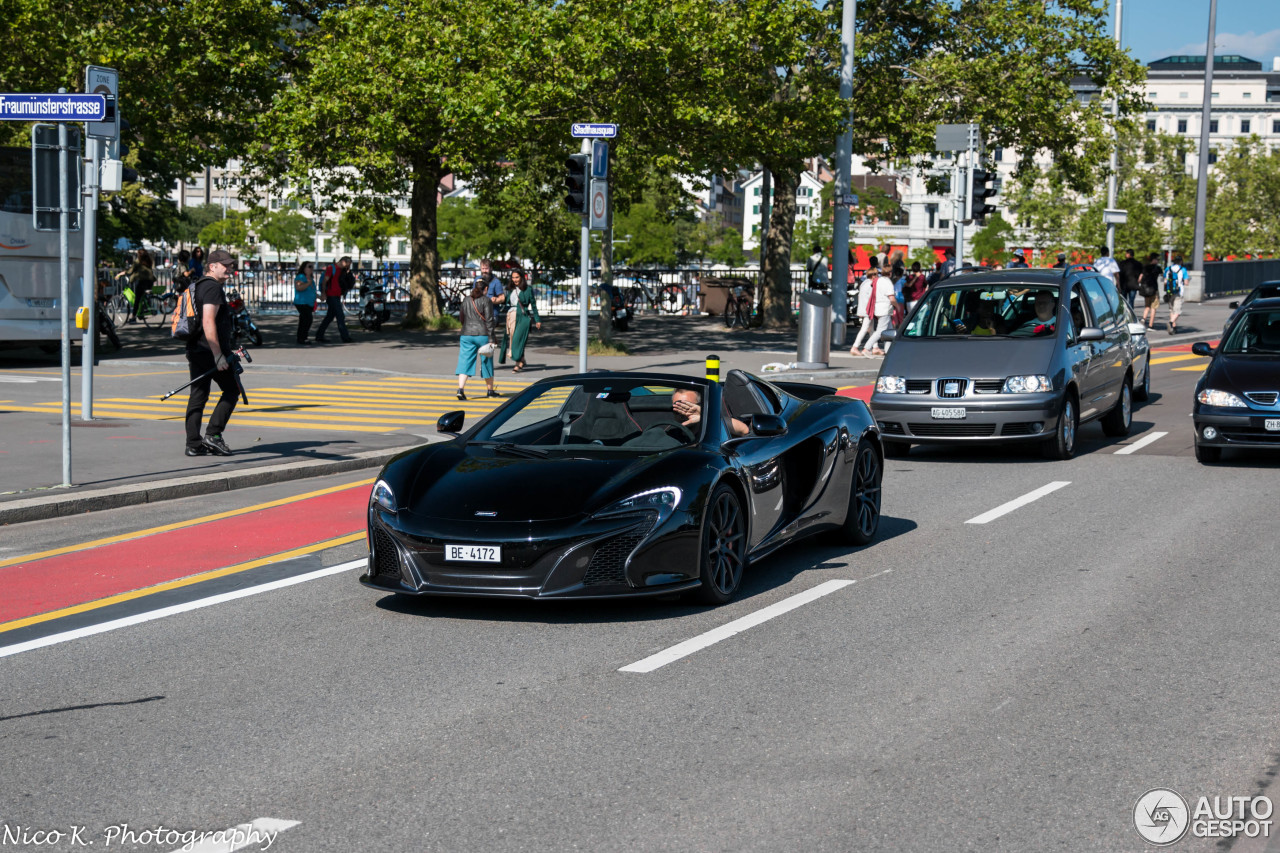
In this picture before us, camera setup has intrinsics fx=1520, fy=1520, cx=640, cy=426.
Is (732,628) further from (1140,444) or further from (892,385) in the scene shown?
(1140,444)

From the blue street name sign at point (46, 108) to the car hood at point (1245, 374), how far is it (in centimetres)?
1009

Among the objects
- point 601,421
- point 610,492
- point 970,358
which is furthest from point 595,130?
point 610,492

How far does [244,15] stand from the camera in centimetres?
3020

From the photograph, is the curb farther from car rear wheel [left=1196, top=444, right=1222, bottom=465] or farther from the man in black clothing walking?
car rear wheel [left=1196, top=444, right=1222, bottom=465]

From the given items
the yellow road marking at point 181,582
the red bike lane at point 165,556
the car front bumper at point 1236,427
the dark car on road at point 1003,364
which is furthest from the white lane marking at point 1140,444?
the yellow road marking at point 181,582

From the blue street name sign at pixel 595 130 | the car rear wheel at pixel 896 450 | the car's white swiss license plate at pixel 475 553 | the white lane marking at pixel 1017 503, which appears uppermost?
the blue street name sign at pixel 595 130

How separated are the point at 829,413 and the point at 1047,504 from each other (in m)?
3.12

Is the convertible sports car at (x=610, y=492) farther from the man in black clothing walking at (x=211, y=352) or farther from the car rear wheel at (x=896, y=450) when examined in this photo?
the car rear wheel at (x=896, y=450)

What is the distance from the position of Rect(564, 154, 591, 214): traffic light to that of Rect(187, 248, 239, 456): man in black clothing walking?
6162 millimetres

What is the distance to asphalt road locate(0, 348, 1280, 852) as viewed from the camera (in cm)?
464

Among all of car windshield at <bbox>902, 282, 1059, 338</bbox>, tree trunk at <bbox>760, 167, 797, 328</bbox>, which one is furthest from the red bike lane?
tree trunk at <bbox>760, 167, 797, 328</bbox>

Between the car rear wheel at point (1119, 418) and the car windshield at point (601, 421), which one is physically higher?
the car windshield at point (601, 421)

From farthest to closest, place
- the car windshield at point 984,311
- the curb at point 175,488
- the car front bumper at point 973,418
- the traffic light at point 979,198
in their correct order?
1. the traffic light at point 979,198
2. the car windshield at point 984,311
3. the car front bumper at point 973,418
4. the curb at point 175,488

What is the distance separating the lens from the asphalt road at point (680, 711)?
4.64 meters
